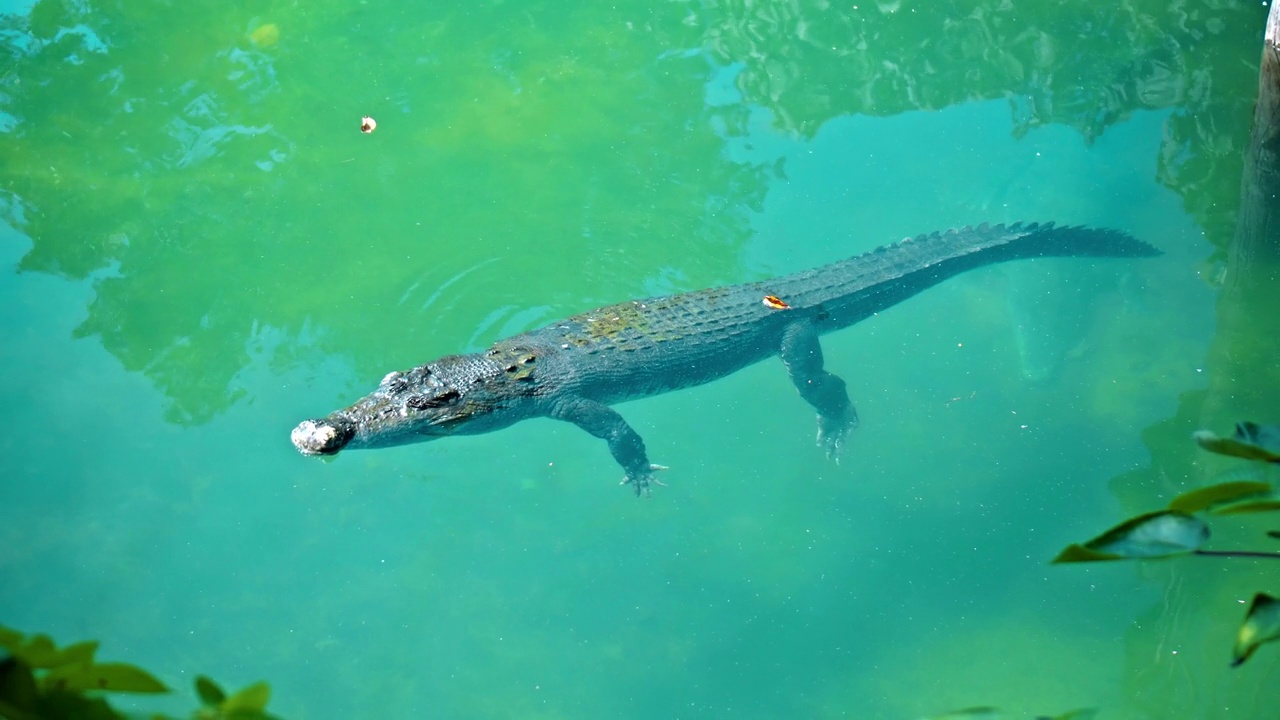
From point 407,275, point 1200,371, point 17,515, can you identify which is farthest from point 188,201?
point 1200,371

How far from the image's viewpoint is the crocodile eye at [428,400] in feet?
17.6

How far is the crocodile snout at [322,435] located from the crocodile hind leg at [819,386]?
307 centimetres

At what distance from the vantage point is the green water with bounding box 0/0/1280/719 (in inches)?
211

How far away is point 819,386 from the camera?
616 centimetres

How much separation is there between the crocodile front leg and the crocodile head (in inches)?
12.2

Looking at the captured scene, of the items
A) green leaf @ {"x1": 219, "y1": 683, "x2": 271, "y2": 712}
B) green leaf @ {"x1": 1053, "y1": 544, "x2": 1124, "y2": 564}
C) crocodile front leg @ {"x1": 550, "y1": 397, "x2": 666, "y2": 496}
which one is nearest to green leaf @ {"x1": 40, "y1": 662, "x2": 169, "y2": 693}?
green leaf @ {"x1": 219, "y1": 683, "x2": 271, "y2": 712}

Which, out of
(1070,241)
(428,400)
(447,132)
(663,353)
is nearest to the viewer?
(428,400)

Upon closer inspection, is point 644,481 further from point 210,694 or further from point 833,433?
point 210,694

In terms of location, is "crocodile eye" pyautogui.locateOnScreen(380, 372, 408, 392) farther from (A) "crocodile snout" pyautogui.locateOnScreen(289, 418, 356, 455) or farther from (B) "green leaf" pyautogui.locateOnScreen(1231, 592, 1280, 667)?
(B) "green leaf" pyautogui.locateOnScreen(1231, 592, 1280, 667)

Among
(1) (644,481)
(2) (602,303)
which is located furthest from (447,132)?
(1) (644,481)

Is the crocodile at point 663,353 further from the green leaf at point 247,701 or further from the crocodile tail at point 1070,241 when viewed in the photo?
the green leaf at point 247,701

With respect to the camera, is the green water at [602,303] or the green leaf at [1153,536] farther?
the green water at [602,303]

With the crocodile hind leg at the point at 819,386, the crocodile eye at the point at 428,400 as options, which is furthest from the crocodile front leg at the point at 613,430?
the crocodile hind leg at the point at 819,386

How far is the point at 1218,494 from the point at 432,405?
4757 mm
